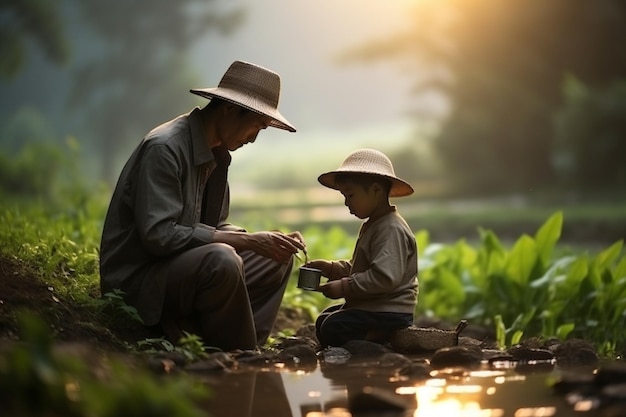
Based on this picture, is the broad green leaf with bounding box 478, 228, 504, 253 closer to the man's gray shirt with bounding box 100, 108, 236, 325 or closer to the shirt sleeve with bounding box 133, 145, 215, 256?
the man's gray shirt with bounding box 100, 108, 236, 325

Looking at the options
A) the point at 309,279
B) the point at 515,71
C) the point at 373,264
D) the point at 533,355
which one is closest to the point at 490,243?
the point at 533,355

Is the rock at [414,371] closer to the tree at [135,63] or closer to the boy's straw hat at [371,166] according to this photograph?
the boy's straw hat at [371,166]

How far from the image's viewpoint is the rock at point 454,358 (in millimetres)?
3467

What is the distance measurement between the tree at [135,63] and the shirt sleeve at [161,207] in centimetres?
869

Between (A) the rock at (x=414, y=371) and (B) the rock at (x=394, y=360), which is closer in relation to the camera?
(A) the rock at (x=414, y=371)

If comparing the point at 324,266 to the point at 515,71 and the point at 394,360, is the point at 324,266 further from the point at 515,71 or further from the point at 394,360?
the point at 515,71

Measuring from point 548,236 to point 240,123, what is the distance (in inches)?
92.0

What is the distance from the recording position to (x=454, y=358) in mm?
3480

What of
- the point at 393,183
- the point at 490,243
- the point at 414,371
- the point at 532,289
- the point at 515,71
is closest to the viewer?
the point at 414,371

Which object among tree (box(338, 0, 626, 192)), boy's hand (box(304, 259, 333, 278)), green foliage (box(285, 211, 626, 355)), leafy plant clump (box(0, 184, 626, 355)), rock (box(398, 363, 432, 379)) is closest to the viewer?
rock (box(398, 363, 432, 379))

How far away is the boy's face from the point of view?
3.80m

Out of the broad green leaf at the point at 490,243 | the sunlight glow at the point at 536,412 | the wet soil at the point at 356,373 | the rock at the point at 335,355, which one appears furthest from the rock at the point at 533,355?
the broad green leaf at the point at 490,243

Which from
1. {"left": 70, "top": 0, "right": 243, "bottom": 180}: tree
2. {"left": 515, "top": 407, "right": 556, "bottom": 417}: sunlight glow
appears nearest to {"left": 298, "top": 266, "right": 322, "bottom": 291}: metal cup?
{"left": 515, "top": 407, "right": 556, "bottom": 417}: sunlight glow

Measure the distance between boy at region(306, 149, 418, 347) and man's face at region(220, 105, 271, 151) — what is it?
13.9 inches
